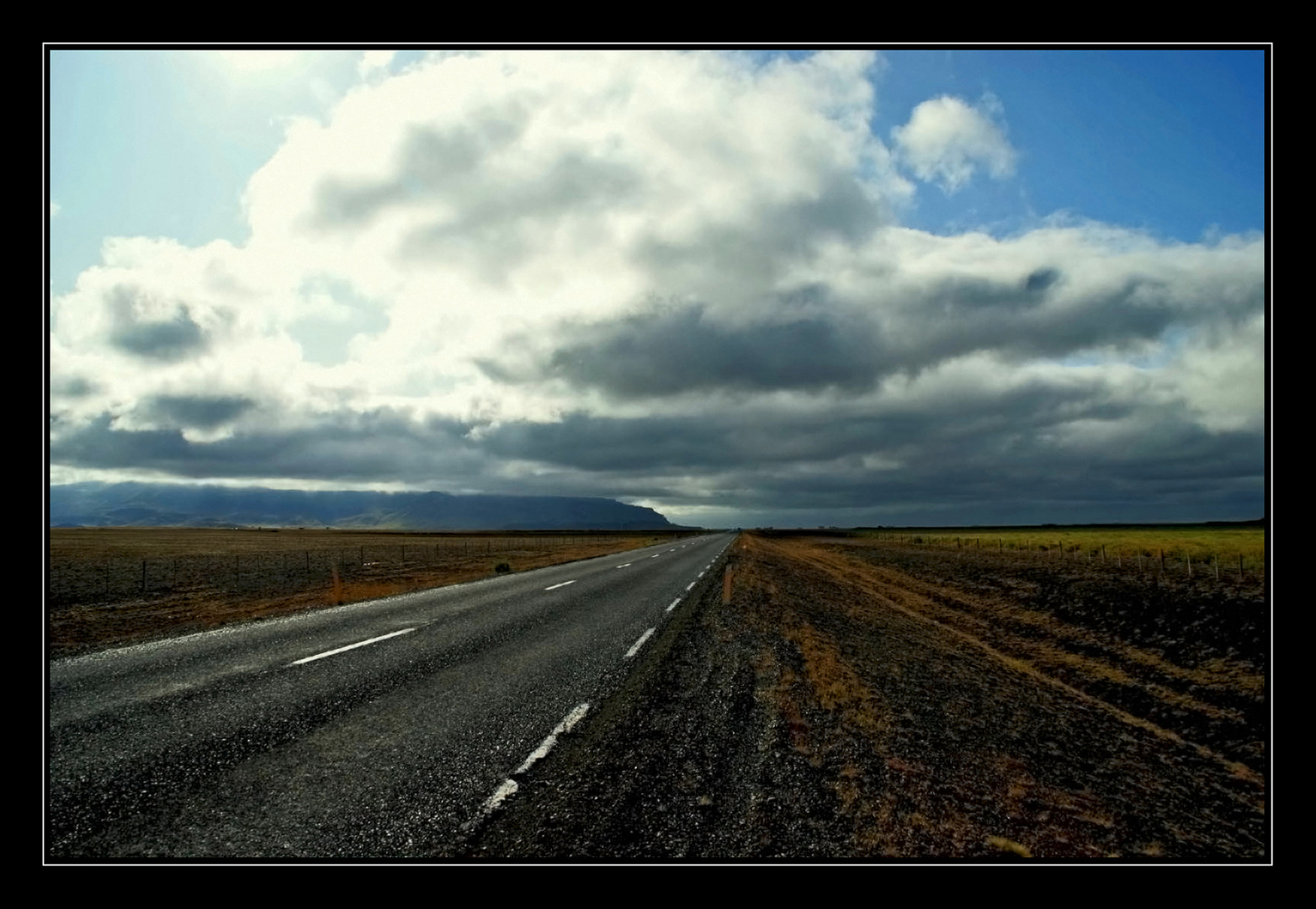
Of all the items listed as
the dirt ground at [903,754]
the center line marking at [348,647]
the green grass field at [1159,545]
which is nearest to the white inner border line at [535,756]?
the dirt ground at [903,754]

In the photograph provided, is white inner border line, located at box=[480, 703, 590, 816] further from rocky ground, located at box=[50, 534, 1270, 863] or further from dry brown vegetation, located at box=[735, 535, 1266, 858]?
dry brown vegetation, located at box=[735, 535, 1266, 858]

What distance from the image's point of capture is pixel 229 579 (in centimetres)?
2852

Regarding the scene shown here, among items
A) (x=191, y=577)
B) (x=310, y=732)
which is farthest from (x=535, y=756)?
(x=191, y=577)

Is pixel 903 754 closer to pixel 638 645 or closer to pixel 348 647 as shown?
pixel 638 645

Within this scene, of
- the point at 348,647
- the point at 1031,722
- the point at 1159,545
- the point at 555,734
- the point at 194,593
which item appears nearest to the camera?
the point at 555,734

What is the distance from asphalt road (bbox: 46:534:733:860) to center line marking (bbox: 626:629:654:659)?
0.06 meters

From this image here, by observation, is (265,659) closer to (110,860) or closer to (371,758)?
(371,758)

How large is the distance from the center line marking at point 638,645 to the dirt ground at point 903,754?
0.34 metres

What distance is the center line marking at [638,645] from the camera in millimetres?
9535

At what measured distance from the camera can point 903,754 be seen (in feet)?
18.8

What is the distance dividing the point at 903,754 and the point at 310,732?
572 centimetres

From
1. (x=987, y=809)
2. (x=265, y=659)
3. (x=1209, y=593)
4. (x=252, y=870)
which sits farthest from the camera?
(x=1209, y=593)
